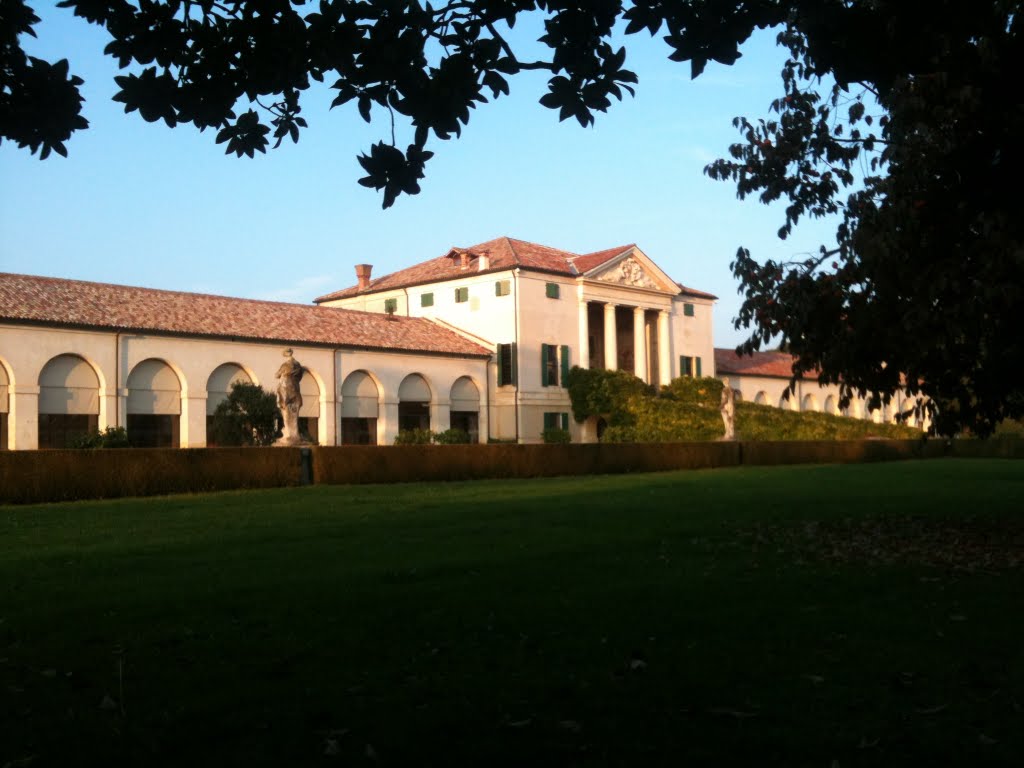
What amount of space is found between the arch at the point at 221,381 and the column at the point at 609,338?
20.6 metres

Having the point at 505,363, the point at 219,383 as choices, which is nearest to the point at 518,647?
the point at 219,383

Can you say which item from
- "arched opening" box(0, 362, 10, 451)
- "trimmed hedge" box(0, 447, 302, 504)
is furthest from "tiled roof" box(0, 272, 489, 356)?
"trimmed hedge" box(0, 447, 302, 504)

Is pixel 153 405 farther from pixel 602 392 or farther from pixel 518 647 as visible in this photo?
pixel 518 647

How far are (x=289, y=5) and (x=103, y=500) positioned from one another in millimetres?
18082

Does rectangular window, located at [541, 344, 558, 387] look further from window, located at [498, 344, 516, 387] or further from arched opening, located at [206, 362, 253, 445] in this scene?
arched opening, located at [206, 362, 253, 445]

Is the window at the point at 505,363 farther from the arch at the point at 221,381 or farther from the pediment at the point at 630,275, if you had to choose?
the arch at the point at 221,381

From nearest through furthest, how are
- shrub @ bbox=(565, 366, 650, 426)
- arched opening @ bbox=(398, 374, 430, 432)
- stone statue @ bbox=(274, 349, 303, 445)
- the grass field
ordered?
1. the grass field
2. stone statue @ bbox=(274, 349, 303, 445)
3. arched opening @ bbox=(398, 374, 430, 432)
4. shrub @ bbox=(565, 366, 650, 426)

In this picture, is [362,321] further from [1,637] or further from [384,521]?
[1,637]

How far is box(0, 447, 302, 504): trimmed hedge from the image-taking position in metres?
21.0

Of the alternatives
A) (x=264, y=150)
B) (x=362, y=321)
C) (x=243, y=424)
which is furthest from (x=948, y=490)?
(x=362, y=321)

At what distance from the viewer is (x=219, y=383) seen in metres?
38.3

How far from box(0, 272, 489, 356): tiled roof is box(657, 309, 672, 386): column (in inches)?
472

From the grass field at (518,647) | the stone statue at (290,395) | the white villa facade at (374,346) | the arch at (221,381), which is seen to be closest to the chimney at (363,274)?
the white villa facade at (374,346)

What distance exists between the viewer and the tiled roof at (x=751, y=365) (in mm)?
Result: 61094
